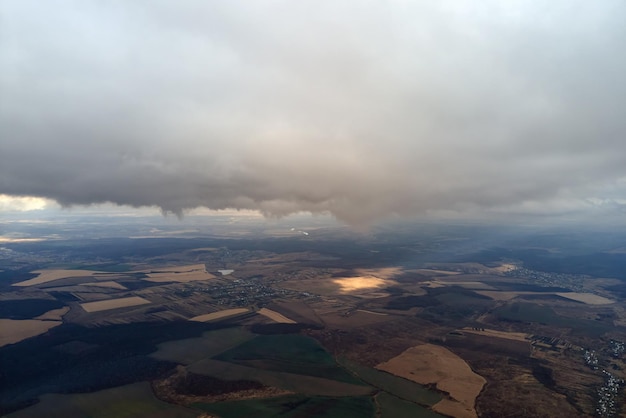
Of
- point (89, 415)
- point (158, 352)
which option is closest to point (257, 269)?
point (158, 352)

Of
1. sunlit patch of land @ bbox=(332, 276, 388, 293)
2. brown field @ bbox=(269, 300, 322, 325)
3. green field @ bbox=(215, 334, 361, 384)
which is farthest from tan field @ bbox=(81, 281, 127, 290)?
green field @ bbox=(215, 334, 361, 384)

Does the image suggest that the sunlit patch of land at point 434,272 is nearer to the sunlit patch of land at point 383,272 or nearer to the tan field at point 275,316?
the sunlit patch of land at point 383,272

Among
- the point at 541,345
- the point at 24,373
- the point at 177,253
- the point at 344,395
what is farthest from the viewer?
the point at 177,253

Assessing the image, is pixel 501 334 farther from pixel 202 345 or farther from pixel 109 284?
pixel 109 284

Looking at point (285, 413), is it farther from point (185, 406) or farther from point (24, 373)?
point (24, 373)

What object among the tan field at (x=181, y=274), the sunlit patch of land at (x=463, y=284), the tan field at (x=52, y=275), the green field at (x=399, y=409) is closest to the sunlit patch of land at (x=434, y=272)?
the sunlit patch of land at (x=463, y=284)

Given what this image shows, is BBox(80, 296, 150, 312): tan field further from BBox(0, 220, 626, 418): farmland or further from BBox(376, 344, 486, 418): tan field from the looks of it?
BBox(376, 344, 486, 418): tan field

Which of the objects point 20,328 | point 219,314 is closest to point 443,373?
point 219,314
